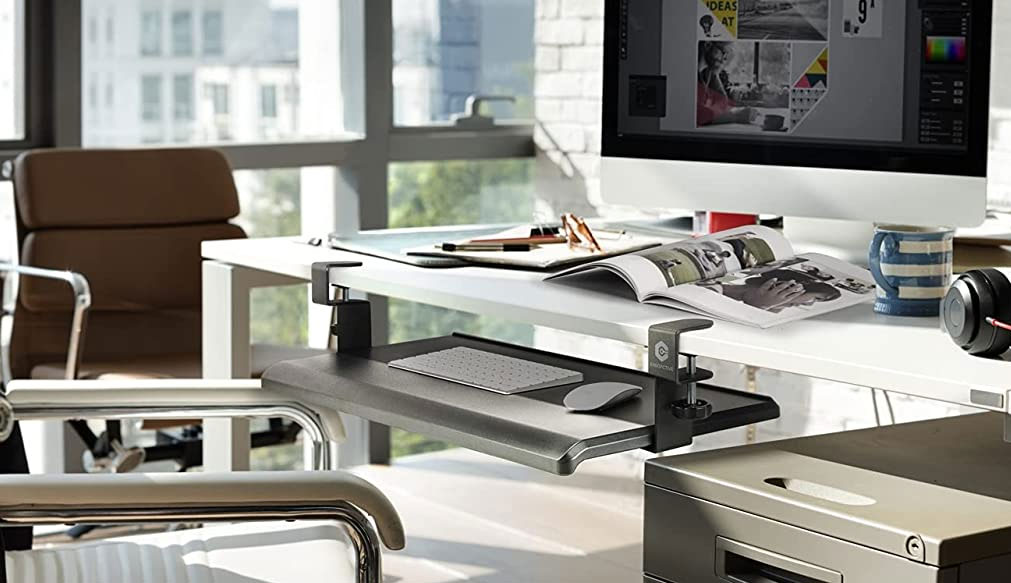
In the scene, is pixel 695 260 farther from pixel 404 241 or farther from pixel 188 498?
pixel 188 498

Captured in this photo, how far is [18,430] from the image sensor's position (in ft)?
5.97

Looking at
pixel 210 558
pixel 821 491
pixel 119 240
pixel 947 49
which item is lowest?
pixel 210 558

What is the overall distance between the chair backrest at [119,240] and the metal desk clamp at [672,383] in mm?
1999

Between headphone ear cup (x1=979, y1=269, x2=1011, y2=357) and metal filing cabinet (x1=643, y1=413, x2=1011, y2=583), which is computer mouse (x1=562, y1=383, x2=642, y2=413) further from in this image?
headphone ear cup (x1=979, y1=269, x2=1011, y2=357)

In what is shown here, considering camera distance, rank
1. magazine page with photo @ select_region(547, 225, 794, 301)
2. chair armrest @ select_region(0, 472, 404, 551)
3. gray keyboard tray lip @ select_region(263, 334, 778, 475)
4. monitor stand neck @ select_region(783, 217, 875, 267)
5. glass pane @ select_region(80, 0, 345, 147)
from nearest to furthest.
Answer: chair armrest @ select_region(0, 472, 404, 551) < gray keyboard tray lip @ select_region(263, 334, 778, 475) < magazine page with photo @ select_region(547, 225, 794, 301) < monitor stand neck @ select_region(783, 217, 875, 267) < glass pane @ select_region(80, 0, 345, 147)

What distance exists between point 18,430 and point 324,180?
2.26 meters

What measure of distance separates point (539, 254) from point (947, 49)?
60 centimetres

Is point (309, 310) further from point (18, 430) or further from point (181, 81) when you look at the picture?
point (18, 430)

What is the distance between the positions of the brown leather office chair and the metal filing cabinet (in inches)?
67.4

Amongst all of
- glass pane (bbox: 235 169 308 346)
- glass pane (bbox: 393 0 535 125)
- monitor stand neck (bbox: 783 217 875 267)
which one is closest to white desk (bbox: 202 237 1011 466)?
monitor stand neck (bbox: 783 217 875 267)

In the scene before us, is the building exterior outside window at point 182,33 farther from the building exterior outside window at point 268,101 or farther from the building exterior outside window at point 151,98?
the building exterior outside window at point 268,101

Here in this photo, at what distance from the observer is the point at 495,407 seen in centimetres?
168

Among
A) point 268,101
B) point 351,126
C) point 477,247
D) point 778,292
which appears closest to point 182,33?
point 268,101

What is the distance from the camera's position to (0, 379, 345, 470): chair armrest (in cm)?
183
